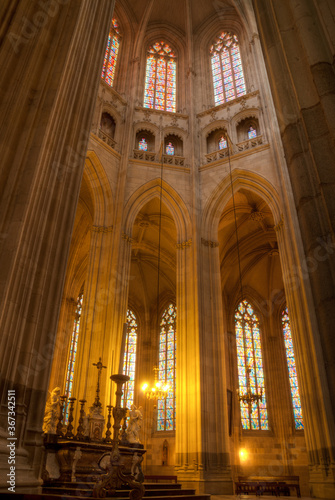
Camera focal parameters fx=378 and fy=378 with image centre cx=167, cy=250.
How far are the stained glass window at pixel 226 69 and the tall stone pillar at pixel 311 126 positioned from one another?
13557 millimetres

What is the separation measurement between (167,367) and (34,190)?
15623 mm

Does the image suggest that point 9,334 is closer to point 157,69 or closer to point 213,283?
point 213,283

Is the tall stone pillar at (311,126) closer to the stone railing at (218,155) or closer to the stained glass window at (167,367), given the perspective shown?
the stone railing at (218,155)

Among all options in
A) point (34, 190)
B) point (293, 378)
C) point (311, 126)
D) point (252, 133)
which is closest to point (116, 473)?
point (34, 190)

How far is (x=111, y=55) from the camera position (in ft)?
60.3

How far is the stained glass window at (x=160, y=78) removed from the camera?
18.1m

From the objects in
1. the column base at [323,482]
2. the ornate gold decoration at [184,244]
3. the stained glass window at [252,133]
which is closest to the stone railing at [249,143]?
the stained glass window at [252,133]

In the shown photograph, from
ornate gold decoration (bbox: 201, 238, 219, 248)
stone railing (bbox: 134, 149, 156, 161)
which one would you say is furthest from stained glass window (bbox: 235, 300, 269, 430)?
stone railing (bbox: 134, 149, 156, 161)

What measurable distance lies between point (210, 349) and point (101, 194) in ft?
22.3

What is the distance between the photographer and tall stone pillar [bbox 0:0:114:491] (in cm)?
449

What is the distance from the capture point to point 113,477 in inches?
192

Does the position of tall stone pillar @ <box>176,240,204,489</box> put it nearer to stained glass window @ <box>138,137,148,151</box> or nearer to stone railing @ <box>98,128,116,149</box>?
stained glass window @ <box>138,137,148,151</box>

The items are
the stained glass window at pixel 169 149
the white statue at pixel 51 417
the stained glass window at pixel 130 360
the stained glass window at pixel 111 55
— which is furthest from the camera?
the stained glass window at pixel 130 360

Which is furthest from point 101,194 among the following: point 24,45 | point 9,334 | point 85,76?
point 9,334
